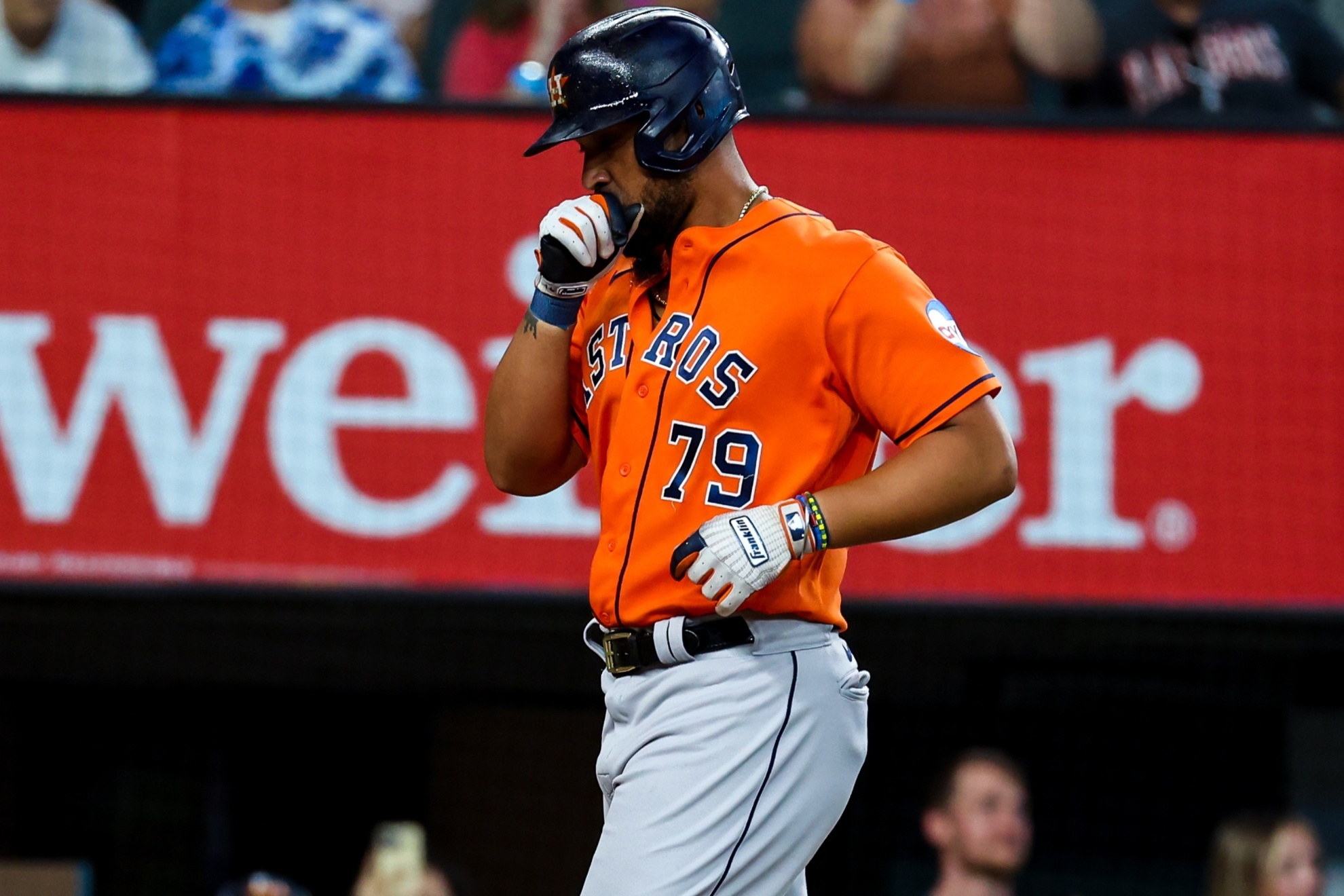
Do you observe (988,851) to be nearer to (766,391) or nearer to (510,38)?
(510,38)

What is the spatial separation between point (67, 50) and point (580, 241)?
354 centimetres

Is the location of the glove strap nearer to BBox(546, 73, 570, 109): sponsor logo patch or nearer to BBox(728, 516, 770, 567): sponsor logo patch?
BBox(546, 73, 570, 109): sponsor logo patch

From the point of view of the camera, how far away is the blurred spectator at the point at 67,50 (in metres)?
5.59

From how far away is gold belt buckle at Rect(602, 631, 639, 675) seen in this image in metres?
2.66

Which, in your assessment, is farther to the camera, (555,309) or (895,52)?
(895,52)

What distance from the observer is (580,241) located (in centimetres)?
265

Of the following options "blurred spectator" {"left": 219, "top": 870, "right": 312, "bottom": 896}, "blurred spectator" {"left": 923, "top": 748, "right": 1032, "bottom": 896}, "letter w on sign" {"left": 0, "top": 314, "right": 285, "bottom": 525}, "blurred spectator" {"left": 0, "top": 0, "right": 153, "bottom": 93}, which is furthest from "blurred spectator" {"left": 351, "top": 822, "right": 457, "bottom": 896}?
"blurred spectator" {"left": 0, "top": 0, "right": 153, "bottom": 93}

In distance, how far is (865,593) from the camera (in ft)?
17.5

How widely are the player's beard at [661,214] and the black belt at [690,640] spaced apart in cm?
56

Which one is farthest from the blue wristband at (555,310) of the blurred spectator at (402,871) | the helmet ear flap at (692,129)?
the blurred spectator at (402,871)

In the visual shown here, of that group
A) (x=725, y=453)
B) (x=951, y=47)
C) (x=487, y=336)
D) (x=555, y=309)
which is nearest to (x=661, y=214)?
(x=555, y=309)

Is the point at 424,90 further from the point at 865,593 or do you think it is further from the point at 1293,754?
the point at 1293,754

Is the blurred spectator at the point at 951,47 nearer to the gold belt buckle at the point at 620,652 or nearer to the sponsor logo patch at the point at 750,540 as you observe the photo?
the gold belt buckle at the point at 620,652

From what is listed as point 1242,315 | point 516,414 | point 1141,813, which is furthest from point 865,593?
point 516,414
